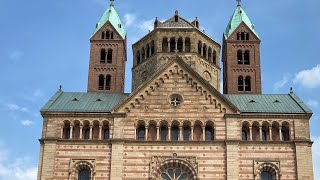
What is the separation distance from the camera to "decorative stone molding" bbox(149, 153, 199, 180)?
1873 inches

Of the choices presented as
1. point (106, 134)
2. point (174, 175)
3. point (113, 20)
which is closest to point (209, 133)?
point (174, 175)

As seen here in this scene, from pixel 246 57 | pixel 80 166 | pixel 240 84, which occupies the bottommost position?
pixel 80 166

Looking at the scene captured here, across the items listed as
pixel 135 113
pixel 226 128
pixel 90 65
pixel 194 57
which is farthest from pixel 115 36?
pixel 226 128

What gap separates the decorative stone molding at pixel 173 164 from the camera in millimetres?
Answer: 47562

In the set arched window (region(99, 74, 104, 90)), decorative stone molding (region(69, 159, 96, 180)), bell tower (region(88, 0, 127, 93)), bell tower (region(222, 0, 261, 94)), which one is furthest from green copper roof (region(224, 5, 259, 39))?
decorative stone molding (region(69, 159, 96, 180))

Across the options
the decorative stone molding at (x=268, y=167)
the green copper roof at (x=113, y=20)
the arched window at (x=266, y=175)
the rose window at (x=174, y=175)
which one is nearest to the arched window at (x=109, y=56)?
the green copper roof at (x=113, y=20)

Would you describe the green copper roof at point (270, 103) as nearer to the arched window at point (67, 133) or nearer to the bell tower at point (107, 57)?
the bell tower at point (107, 57)

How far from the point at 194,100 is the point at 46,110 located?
1339cm

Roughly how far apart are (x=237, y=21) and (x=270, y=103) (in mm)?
15250

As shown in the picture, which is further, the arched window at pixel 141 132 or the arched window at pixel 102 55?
the arched window at pixel 102 55

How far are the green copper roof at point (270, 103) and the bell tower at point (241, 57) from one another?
5714 millimetres

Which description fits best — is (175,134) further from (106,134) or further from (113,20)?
(113,20)

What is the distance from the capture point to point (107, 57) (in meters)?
→ 61.9

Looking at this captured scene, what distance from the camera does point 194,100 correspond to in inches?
1988
